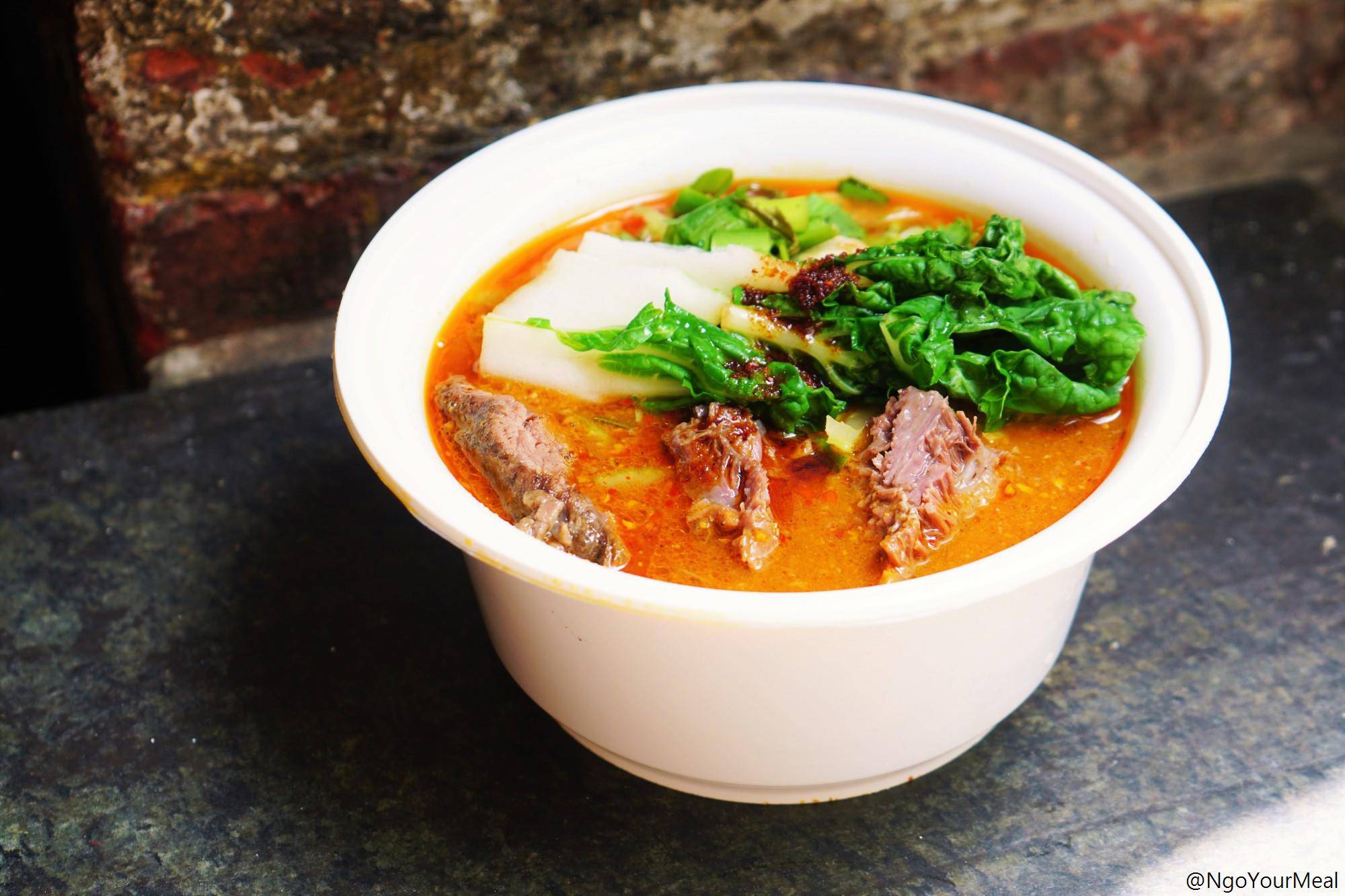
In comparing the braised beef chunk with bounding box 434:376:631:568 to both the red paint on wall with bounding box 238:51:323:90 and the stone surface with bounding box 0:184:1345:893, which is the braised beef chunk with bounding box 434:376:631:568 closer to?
the stone surface with bounding box 0:184:1345:893

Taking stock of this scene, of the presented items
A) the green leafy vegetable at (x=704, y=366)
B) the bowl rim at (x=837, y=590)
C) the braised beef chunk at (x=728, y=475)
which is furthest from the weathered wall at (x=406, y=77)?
the braised beef chunk at (x=728, y=475)

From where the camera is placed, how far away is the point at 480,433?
244cm

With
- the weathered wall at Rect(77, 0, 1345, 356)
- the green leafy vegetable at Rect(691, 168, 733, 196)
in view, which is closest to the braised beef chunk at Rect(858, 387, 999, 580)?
the green leafy vegetable at Rect(691, 168, 733, 196)

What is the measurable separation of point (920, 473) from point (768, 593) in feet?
1.50

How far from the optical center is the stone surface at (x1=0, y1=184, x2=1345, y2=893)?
2457mm

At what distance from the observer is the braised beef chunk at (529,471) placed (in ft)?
7.51

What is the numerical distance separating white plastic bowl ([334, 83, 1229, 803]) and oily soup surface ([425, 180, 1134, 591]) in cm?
11

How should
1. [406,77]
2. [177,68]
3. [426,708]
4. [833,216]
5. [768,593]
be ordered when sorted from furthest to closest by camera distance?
[406,77] < [177,68] < [833,216] < [426,708] < [768,593]

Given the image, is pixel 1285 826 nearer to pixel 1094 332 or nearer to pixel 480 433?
pixel 1094 332

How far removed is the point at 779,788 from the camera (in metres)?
2.48

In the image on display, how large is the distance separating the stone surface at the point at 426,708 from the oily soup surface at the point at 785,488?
1.98ft

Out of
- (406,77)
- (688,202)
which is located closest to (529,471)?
(688,202)

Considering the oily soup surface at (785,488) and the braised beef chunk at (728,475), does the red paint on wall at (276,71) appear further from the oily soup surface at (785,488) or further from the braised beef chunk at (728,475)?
the braised beef chunk at (728,475)

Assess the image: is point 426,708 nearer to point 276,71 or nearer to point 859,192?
point 859,192
